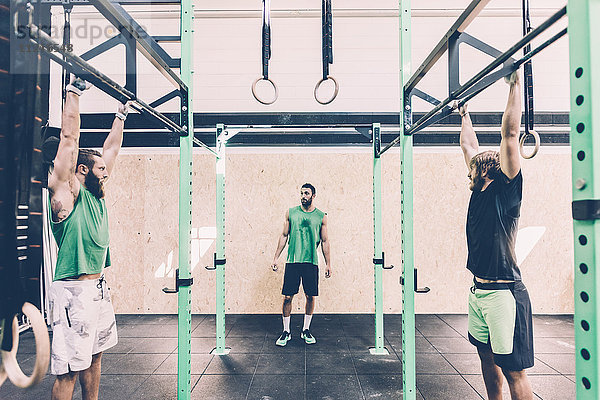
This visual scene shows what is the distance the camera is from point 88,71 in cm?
122

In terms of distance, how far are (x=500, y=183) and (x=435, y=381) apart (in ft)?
6.15

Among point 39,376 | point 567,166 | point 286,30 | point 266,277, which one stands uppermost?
point 286,30

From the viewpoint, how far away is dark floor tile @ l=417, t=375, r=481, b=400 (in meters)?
2.64

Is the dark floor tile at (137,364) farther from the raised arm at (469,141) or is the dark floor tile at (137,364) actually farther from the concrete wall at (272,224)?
the raised arm at (469,141)

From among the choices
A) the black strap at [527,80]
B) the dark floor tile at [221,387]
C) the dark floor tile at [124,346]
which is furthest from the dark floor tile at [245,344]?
the black strap at [527,80]

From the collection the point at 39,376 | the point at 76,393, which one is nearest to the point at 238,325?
the point at 76,393

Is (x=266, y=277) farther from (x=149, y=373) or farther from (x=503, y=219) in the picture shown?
(x=503, y=219)

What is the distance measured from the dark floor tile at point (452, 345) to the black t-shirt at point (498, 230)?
1.95 meters

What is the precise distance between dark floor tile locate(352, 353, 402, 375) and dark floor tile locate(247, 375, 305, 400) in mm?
587

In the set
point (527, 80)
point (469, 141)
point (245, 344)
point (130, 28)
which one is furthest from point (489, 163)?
point (245, 344)

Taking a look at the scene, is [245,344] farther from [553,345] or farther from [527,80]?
[527,80]

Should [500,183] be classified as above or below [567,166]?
below

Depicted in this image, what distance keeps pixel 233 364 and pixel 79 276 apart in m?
1.81

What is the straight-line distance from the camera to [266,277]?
15.6 ft
